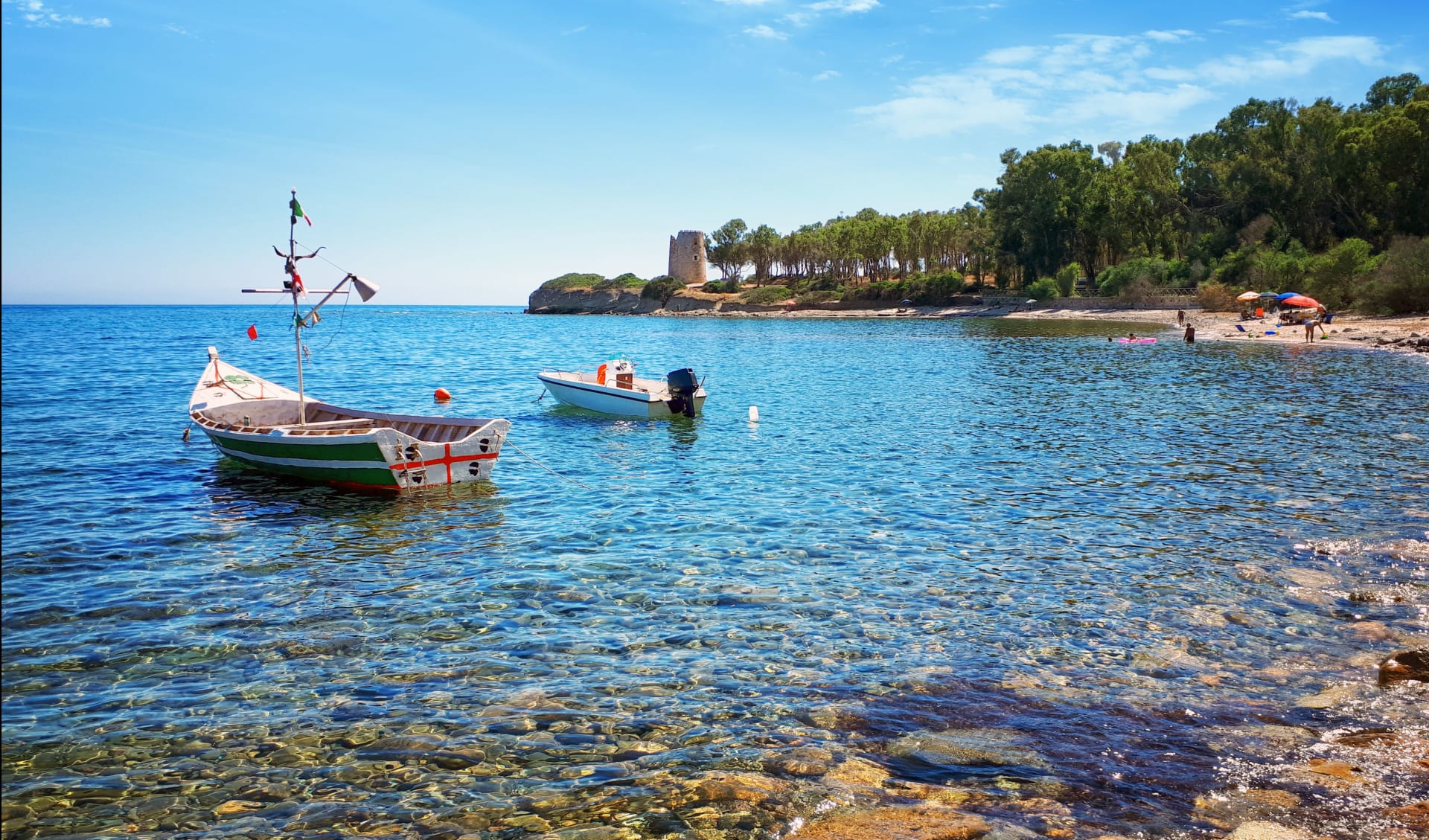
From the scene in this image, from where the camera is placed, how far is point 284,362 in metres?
55.8

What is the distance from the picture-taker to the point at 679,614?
394 inches

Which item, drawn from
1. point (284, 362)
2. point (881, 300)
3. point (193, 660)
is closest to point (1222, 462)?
point (193, 660)

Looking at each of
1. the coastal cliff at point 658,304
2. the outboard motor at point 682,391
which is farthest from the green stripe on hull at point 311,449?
the coastal cliff at point 658,304

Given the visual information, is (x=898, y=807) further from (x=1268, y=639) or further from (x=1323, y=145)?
(x=1323, y=145)

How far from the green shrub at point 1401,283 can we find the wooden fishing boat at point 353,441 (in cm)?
5649

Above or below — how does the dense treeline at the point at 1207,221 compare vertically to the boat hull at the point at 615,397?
above

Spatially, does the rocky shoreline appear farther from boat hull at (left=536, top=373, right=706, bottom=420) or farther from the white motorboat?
boat hull at (left=536, top=373, right=706, bottom=420)

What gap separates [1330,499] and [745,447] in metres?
11.9

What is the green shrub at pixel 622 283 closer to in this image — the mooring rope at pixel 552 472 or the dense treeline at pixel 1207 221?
the dense treeline at pixel 1207 221

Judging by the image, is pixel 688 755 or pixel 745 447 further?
pixel 745 447

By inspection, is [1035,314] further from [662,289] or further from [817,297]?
[662,289]

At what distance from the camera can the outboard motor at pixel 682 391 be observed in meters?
26.5

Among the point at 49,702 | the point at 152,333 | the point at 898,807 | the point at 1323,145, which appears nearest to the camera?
the point at 898,807

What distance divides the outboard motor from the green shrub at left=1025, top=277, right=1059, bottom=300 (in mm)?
84924
